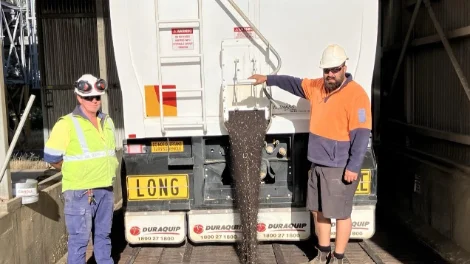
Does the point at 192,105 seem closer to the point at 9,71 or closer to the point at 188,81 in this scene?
the point at 188,81

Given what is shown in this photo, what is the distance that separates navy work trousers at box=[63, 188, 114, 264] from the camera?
13.1 ft

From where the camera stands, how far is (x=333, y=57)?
13.8 feet

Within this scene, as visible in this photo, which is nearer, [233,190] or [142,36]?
[142,36]

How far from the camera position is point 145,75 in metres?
4.63

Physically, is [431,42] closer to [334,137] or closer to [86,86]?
[334,137]

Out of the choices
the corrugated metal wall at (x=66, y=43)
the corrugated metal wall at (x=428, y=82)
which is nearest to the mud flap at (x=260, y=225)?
the corrugated metal wall at (x=428, y=82)

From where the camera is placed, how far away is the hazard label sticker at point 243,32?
459 centimetres

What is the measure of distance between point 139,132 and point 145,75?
1.72 feet

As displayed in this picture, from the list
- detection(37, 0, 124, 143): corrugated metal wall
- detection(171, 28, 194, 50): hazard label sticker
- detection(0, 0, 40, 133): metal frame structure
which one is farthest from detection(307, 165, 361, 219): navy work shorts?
detection(0, 0, 40, 133): metal frame structure

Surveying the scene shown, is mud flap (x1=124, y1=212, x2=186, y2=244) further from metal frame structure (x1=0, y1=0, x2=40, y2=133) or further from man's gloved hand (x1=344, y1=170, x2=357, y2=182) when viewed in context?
metal frame structure (x1=0, y1=0, x2=40, y2=133)

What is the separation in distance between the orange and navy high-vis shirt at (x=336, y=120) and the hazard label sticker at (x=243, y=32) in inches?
17.3

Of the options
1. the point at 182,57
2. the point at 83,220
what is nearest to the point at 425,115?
the point at 182,57

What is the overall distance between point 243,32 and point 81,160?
180 cm

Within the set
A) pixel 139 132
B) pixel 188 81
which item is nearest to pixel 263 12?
pixel 188 81
